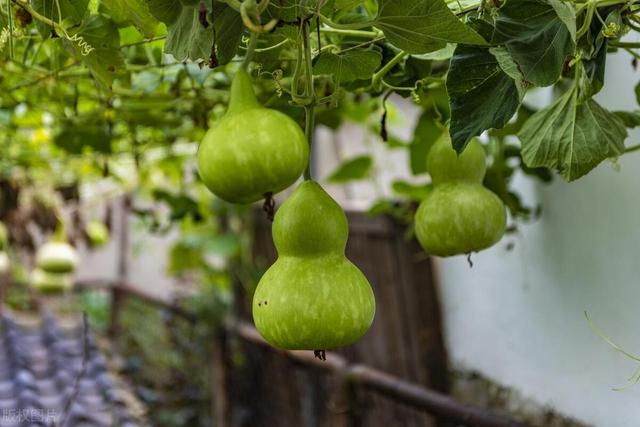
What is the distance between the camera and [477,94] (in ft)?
2.36

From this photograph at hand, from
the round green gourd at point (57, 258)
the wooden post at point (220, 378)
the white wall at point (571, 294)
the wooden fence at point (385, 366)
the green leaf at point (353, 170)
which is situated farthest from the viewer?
the round green gourd at point (57, 258)

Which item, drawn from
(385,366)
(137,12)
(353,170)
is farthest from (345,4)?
(385,366)

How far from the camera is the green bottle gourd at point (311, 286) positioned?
2.10 ft

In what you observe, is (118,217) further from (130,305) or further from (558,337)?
(558,337)

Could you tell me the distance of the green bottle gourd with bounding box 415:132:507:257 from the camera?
2.76ft

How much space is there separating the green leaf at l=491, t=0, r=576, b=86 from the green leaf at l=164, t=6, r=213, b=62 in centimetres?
24

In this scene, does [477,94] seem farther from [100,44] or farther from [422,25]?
[100,44]

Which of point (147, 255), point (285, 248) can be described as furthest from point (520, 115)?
point (147, 255)

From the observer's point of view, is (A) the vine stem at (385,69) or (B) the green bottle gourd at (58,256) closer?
(A) the vine stem at (385,69)

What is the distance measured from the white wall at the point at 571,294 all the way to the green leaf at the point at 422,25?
2.33 ft

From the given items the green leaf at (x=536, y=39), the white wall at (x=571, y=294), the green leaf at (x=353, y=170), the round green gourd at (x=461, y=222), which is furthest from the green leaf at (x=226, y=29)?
the green leaf at (x=353, y=170)

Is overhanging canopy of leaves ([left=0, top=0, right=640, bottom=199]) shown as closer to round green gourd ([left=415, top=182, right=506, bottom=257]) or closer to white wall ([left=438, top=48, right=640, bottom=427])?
round green gourd ([left=415, top=182, right=506, bottom=257])

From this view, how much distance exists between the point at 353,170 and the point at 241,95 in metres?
1.48

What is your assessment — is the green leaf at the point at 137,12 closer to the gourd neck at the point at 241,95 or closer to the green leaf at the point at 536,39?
the gourd neck at the point at 241,95
